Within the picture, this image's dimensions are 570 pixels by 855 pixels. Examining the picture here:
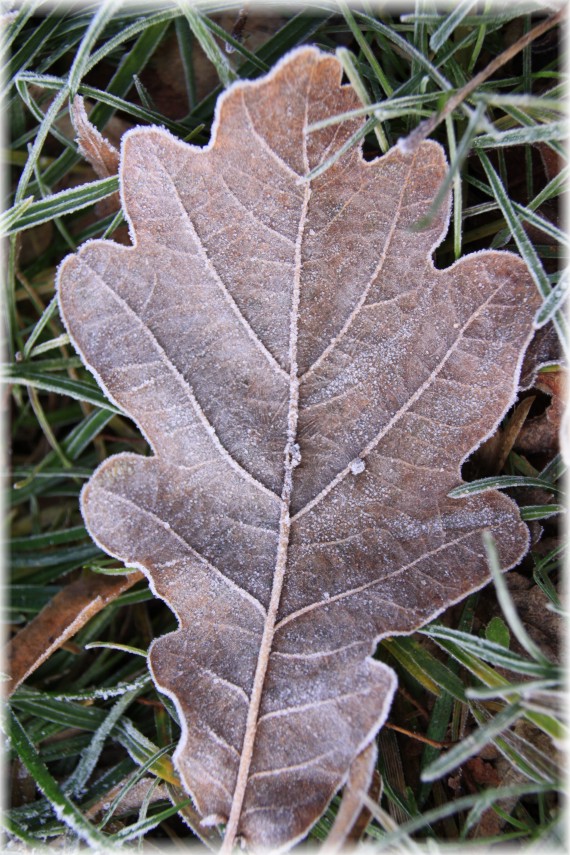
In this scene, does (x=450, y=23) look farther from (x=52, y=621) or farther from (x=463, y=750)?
(x=52, y=621)

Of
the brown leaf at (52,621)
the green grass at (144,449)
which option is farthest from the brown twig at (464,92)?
the brown leaf at (52,621)

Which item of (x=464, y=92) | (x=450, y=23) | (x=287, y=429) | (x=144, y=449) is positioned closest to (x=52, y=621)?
(x=144, y=449)

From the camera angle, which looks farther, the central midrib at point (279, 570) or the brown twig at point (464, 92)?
the central midrib at point (279, 570)

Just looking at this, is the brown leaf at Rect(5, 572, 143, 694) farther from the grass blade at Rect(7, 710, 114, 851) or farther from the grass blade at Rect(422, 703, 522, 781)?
the grass blade at Rect(422, 703, 522, 781)

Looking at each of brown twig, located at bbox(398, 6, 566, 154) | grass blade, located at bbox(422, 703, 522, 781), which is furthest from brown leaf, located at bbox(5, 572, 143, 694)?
brown twig, located at bbox(398, 6, 566, 154)

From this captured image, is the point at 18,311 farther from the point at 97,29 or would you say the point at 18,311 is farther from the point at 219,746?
the point at 219,746

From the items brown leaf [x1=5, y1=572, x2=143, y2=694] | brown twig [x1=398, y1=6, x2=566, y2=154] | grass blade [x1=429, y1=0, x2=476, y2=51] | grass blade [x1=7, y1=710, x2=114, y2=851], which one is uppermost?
grass blade [x1=429, y1=0, x2=476, y2=51]

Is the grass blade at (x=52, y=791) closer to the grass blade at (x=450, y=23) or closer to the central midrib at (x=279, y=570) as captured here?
the central midrib at (x=279, y=570)
